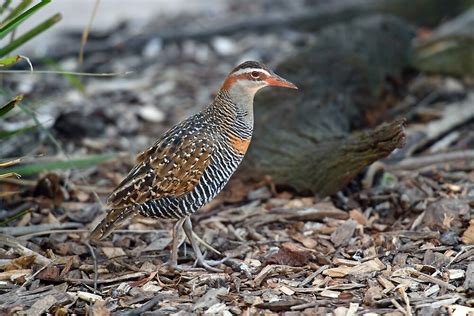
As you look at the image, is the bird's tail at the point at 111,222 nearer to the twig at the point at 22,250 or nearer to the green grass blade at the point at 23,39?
the twig at the point at 22,250

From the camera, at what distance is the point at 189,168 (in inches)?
197

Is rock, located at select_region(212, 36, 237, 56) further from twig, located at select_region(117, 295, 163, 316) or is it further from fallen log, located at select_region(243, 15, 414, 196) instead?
twig, located at select_region(117, 295, 163, 316)

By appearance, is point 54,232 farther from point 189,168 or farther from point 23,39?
point 23,39

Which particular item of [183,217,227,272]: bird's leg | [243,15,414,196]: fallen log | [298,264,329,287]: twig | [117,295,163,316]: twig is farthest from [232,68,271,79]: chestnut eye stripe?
[117,295,163,316]: twig

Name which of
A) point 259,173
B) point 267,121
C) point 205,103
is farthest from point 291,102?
point 205,103

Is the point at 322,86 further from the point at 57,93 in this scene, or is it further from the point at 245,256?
the point at 57,93

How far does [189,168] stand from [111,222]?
64 cm

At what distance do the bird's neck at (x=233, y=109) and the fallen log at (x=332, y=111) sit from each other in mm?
1011

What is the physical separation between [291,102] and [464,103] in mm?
2026

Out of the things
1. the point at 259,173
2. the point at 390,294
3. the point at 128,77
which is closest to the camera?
the point at 390,294

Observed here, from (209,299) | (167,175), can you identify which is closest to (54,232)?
(167,175)

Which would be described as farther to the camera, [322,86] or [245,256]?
[322,86]

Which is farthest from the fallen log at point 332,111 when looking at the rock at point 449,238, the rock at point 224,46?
the rock at point 224,46

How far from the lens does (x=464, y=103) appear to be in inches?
309
